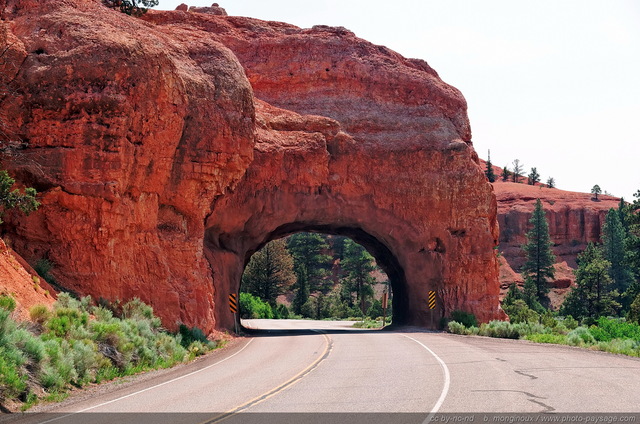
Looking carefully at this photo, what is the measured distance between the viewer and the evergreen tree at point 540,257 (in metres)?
72.6

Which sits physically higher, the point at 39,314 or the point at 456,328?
the point at 39,314

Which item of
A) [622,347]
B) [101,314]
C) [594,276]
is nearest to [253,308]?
[594,276]

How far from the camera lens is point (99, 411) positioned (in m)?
10.5

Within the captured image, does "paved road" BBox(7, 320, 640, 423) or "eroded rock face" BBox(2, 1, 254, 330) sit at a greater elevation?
"eroded rock face" BBox(2, 1, 254, 330)

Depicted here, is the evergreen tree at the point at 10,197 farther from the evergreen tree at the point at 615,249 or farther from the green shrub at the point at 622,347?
the evergreen tree at the point at 615,249

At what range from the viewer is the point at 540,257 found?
73.1 metres

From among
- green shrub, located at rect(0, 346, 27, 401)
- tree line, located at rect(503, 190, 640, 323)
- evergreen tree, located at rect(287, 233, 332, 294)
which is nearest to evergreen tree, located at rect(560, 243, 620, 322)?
tree line, located at rect(503, 190, 640, 323)

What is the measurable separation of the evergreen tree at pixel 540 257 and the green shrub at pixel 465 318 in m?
41.3

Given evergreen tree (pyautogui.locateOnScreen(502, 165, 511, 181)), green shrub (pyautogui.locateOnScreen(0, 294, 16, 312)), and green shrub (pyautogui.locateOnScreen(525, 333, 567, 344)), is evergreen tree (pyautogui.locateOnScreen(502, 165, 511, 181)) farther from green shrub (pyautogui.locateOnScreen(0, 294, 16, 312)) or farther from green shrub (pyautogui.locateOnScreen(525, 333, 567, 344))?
green shrub (pyautogui.locateOnScreen(0, 294, 16, 312))

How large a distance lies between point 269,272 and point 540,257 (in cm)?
3119

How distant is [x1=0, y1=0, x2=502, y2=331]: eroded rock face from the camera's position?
802 inches

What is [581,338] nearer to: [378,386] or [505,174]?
[378,386]

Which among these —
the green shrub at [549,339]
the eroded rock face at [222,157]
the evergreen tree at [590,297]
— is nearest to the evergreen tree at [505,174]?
the evergreen tree at [590,297]

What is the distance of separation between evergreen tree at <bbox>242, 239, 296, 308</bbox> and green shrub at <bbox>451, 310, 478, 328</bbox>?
3584 centimetres
